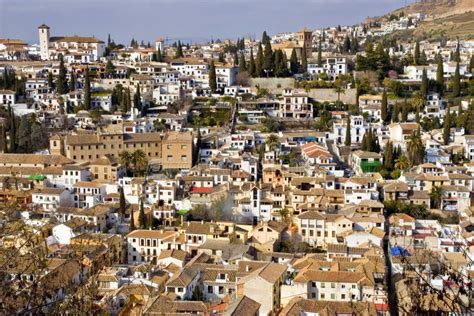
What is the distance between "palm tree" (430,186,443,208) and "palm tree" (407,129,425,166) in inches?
115

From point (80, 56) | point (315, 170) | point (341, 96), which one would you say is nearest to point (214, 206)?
point (315, 170)

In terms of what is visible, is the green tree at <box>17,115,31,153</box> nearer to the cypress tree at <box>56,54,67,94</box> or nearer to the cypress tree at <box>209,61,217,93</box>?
the cypress tree at <box>56,54,67,94</box>

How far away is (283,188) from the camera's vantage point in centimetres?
2095

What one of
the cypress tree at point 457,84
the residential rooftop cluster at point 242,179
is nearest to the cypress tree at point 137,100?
the residential rooftop cluster at point 242,179

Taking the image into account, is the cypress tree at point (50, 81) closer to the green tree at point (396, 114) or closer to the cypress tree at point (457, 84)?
the green tree at point (396, 114)

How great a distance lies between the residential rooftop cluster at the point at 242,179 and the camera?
46.3 ft

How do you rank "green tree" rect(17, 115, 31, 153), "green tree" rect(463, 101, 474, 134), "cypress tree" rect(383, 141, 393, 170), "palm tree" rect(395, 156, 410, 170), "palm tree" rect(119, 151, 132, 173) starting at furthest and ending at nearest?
1. "green tree" rect(17, 115, 31, 153)
2. "green tree" rect(463, 101, 474, 134)
3. "palm tree" rect(119, 151, 132, 173)
4. "cypress tree" rect(383, 141, 393, 170)
5. "palm tree" rect(395, 156, 410, 170)

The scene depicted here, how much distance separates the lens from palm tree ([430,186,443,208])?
794 inches

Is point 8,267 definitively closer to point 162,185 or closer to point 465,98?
point 162,185

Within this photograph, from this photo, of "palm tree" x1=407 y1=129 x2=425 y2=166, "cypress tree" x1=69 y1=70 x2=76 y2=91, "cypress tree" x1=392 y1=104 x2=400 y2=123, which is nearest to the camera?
"palm tree" x1=407 y1=129 x2=425 y2=166

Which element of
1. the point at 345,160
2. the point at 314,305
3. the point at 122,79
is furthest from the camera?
the point at 122,79

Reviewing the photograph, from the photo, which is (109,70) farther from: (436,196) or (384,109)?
(436,196)

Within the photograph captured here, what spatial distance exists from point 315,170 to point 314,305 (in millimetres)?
8648

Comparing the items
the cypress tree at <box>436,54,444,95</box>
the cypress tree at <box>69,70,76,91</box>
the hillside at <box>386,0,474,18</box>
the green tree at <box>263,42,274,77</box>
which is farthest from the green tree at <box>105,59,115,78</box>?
the hillside at <box>386,0,474,18</box>
